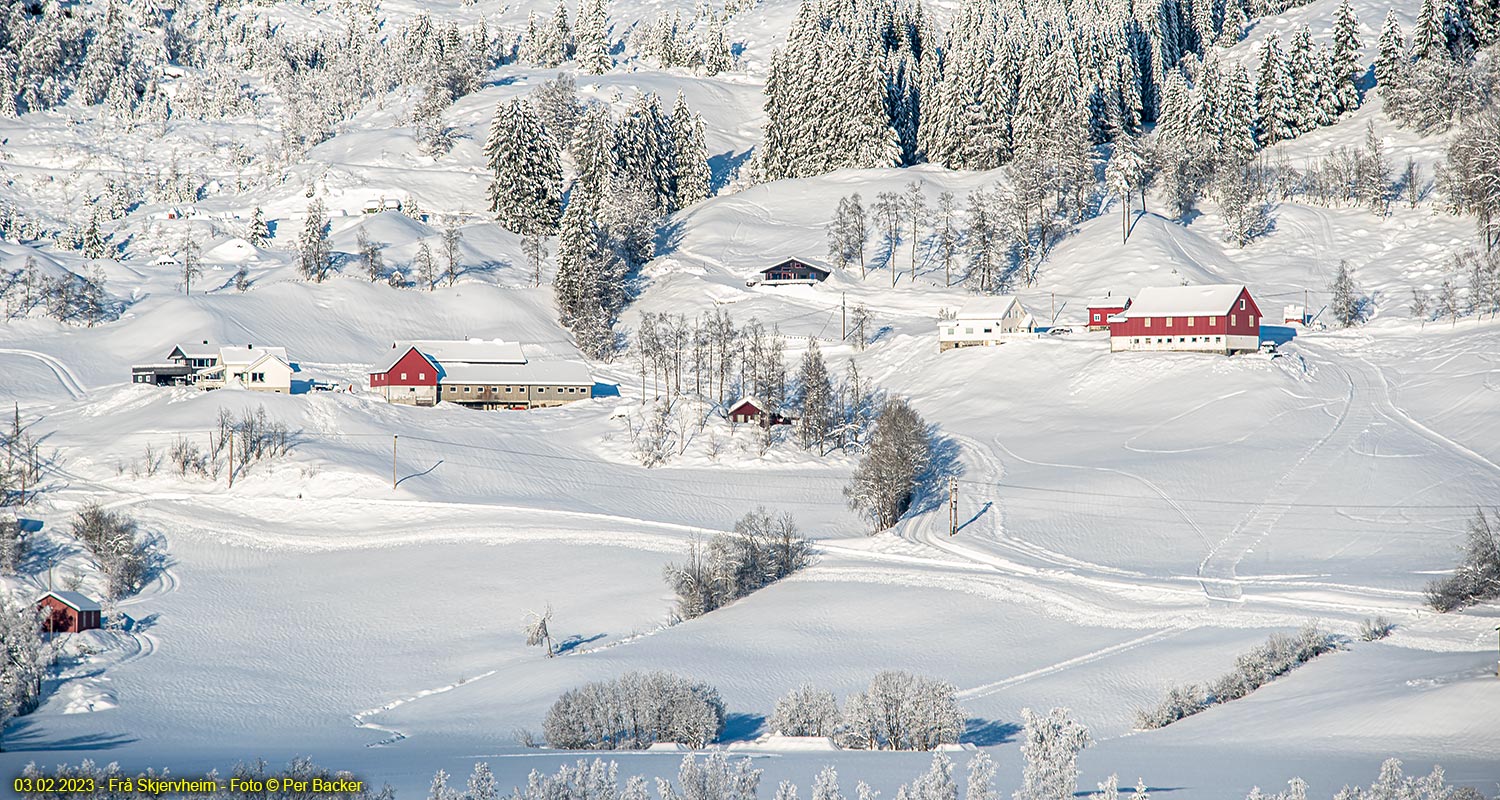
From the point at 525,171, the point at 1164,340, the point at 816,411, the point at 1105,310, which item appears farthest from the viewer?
the point at 525,171

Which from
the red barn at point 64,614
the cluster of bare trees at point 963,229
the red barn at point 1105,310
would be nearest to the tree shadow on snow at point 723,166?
the cluster of bare trees at point 963,229

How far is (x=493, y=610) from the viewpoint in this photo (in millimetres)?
49969

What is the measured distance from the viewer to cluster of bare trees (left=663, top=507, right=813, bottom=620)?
163 feet

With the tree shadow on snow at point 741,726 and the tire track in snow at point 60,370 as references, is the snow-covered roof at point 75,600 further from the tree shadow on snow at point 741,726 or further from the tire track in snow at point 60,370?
the tire track in snow at point 60,370

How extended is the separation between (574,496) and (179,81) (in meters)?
156

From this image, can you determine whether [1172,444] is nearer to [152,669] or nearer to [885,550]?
[885,550]

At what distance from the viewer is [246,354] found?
7981 centimetres

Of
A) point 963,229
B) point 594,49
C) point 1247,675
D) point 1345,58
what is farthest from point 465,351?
point 1345,58

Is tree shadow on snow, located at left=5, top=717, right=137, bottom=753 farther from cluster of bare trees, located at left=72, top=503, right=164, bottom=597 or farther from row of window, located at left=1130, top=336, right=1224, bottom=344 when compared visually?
row of window, located at left=1130, top=336, right=1224, bottom=344

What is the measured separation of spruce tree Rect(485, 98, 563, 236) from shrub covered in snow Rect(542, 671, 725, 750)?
86.2 m

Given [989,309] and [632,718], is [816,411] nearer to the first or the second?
[989,309]

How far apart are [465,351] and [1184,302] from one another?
50.0 metres

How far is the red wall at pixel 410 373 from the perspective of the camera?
261ft

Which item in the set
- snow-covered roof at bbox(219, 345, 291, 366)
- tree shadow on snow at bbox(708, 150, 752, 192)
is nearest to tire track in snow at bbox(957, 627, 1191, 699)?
snow-covered roof at bbox(219, 345, 291, 366)
